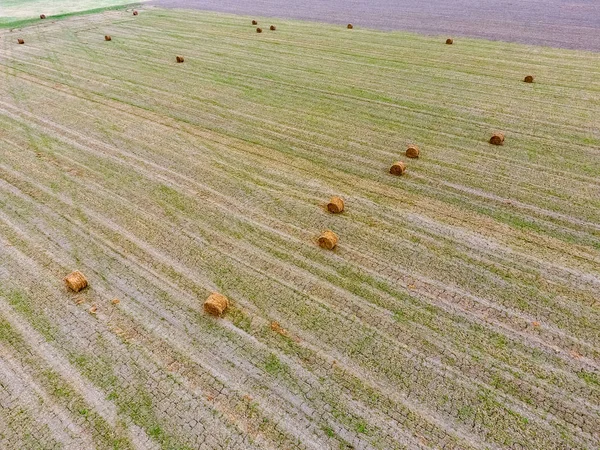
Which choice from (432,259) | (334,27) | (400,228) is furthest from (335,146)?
(334,27)

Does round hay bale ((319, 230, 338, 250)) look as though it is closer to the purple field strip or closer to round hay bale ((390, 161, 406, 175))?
round hay bale ((390, 161, 406, 175))

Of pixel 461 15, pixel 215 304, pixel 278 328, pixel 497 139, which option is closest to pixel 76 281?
pixel 215 304

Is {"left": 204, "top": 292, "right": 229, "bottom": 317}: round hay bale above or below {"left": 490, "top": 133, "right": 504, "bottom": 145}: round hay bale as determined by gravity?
below

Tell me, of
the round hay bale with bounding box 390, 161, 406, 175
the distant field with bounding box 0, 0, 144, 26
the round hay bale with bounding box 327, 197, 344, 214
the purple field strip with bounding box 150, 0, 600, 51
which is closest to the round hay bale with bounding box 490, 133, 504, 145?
the round hay bale with bounding box 390, 161, 406, 175

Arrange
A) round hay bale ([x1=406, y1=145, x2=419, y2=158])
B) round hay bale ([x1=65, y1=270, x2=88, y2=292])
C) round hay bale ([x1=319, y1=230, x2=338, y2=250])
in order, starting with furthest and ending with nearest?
round hay bale ([x1=406, y1=145, x2=419, y2=158]) → round hay bale ([x1=319, y1=230, x2=338, y2=250]) → round hay bale ([x1=65, y1=270, x2=88, y2=292])

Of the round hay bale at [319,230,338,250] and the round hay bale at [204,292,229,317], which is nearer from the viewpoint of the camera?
the round hay bale at [204,292,229,317]

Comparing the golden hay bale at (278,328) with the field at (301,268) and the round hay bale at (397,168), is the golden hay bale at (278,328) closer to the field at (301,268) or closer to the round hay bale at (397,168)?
the field at (301,268)
